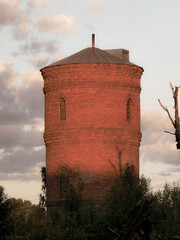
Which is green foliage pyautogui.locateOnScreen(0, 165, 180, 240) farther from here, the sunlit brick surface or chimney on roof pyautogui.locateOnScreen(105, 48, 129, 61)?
chimney on roof pyautogui.locateOnScreen(105, 48, 129, 61)

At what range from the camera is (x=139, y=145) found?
43.9m

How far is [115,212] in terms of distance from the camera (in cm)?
3725

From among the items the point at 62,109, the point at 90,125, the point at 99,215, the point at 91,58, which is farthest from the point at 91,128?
the point at 99,215

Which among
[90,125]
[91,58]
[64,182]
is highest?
[91,58]

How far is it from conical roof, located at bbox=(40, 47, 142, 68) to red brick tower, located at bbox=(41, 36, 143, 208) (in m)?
0.06

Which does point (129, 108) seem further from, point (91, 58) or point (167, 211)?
point (167, 211)

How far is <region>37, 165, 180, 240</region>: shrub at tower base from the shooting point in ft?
119

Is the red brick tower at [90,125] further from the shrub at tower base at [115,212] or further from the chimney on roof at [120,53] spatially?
the chimney on roof at [120,53]

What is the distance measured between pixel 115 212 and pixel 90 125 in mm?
6827

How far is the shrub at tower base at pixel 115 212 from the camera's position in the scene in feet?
119

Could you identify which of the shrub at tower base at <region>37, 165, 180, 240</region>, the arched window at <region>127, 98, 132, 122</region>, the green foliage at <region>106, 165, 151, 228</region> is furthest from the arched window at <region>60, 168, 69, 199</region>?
the arched window at <region>127, 98, 132, 122</region>

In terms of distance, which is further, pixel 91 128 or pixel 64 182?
pixel 64 182

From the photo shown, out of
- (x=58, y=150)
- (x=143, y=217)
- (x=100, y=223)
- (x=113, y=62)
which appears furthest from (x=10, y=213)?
(x=143, y=217)

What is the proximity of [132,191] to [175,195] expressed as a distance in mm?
2610
